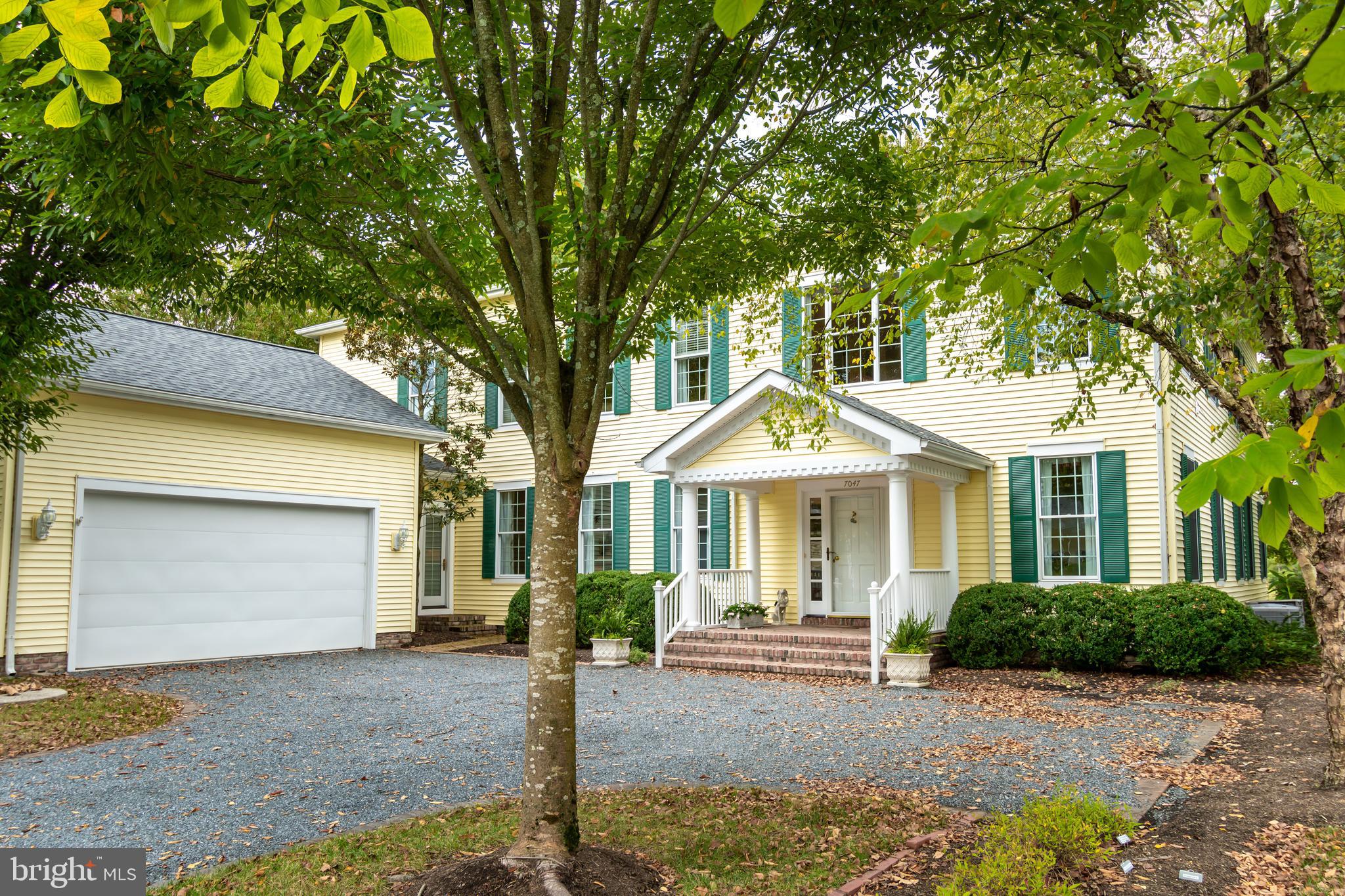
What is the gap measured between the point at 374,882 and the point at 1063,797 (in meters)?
3.44

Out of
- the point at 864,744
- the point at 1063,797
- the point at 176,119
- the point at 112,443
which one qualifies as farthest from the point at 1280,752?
the point at 112,443

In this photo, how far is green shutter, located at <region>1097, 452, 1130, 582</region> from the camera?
12438 millimetres

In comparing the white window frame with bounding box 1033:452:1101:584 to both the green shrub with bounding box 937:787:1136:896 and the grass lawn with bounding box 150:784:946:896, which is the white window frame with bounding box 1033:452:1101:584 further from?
the green shrub with bounding box 937:787:1136:896

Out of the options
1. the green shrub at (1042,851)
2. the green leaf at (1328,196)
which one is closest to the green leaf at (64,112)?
the green leaf at (1328,196)

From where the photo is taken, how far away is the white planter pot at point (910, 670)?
36.1 ft

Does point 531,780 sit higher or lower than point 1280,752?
higher

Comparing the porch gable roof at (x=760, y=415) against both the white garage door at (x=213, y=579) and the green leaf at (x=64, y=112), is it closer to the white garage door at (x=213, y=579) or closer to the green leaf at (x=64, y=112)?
the white garage door at (x=213, y=579)

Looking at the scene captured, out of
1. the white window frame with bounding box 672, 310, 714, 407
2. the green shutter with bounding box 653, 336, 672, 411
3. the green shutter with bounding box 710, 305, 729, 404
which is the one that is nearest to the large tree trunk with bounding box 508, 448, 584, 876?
the green shutter with bounding box 710, 305, 729, 404

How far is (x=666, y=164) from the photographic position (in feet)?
16.4

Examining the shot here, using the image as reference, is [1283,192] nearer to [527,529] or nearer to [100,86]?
[100,86]

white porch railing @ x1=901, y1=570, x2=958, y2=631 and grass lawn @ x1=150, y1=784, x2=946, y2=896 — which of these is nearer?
grass lawn @ x1=150, y1=784, x2=946, y2=896

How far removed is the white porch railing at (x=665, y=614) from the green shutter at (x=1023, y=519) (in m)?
4.88

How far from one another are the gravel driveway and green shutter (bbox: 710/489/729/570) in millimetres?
4491

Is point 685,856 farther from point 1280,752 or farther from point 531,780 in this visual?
point 1280,752
